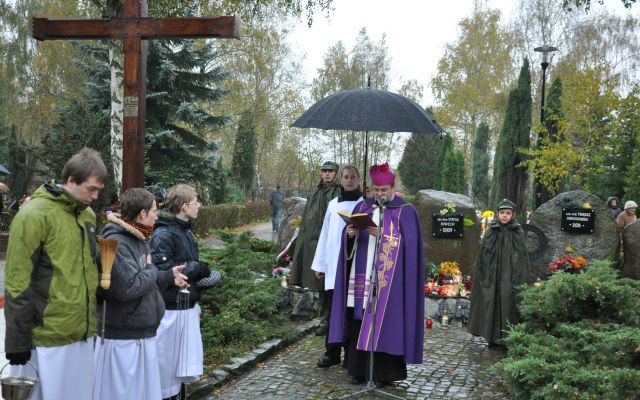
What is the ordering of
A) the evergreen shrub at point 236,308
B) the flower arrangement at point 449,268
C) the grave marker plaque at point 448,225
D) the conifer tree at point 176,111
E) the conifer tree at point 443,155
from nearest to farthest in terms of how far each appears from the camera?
the evergreen shrub at point 236,308, the flower arrangement at point 449,268, the grave marker plaque at point 448,225, the conifer tree at point 176,111, the conifer tree at point 443,155

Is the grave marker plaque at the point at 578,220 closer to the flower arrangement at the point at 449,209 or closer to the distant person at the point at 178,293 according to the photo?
the flower arrangement at the point at 449,209

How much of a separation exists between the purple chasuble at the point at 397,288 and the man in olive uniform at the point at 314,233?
1549 millimetres

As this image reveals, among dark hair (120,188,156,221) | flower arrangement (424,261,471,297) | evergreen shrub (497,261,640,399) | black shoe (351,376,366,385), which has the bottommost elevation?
black shoe (351,376,366,385)

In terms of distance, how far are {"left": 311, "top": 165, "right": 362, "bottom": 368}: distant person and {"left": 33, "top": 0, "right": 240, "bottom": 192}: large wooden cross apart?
6.47 feet

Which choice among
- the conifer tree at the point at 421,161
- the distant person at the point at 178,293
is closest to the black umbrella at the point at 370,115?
the distant person at the point at 178,293

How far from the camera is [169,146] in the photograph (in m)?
18.8

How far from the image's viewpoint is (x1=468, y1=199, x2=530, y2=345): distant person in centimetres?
742

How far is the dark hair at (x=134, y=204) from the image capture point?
395cm

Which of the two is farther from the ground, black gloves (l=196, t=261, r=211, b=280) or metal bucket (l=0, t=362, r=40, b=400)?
black gloves (l=196, t=261, r=211, b=280)

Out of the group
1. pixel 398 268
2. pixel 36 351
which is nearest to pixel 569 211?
pixel 398 268

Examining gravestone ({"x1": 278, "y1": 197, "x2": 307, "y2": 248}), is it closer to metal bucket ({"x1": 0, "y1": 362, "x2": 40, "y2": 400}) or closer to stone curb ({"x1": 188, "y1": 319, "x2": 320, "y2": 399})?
stone curb ({"x1": 188, "y1": 319, "x2": 320, "y2": 399})

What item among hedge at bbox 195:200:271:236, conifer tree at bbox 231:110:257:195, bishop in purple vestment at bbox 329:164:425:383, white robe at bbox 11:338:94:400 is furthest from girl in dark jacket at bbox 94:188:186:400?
conifer tree at bbox 231:110:257:195

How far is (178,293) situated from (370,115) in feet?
7.69

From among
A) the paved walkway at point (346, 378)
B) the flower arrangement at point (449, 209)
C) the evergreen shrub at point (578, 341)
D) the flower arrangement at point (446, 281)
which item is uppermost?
the flower arrangement at point (449, 209)
